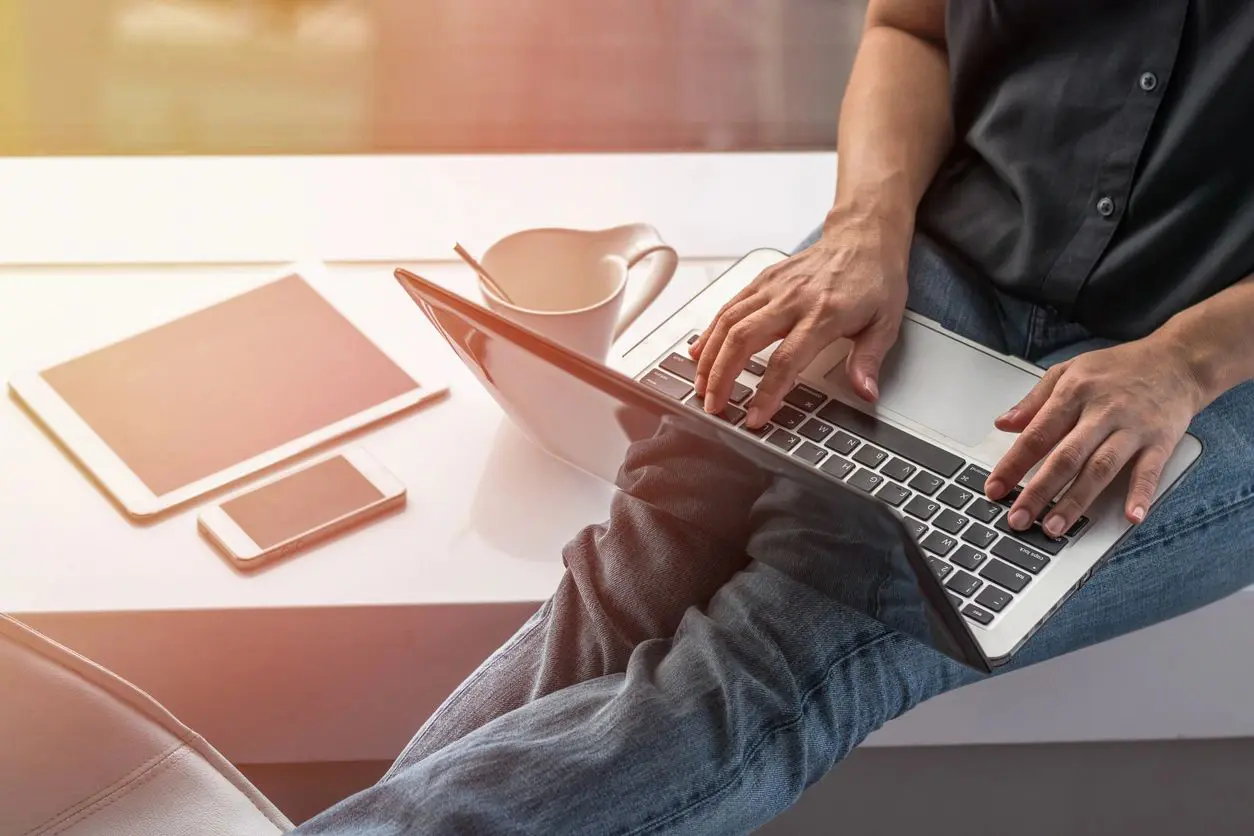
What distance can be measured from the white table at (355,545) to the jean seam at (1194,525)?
0.15m

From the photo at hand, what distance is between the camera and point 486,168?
1.39m

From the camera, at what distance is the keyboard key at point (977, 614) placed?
2.46 feet

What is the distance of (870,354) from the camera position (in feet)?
2.97

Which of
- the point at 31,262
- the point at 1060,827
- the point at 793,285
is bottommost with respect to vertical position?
the point at 1060,827

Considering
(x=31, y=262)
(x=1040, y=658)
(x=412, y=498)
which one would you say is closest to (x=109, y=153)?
(x=31, y=262)

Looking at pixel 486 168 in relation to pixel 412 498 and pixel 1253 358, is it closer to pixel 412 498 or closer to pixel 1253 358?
pixel 412 498

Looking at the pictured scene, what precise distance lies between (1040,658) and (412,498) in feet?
1.55

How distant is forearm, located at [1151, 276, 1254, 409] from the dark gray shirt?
44 millimetres

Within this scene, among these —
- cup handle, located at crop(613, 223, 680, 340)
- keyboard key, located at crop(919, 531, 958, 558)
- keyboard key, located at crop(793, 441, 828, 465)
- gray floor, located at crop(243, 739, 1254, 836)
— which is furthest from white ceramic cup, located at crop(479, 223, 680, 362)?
gray floor, located at crop(243, 739, 1254, 836)

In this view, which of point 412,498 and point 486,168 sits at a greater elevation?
point 486,168

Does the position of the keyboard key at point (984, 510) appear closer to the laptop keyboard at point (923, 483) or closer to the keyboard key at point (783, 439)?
the laptop keyboard at point (923, 483)

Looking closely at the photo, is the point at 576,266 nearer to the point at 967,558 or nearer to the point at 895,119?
the point at 895,119

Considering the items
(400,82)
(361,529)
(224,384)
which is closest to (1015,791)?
(361,529)

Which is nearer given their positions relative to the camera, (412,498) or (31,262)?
(412,498)
